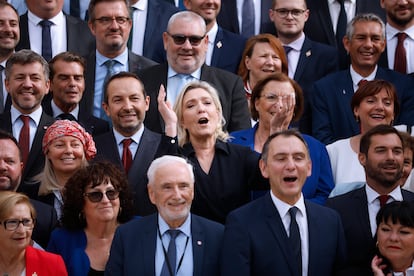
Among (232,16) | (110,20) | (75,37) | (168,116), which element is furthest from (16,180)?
(232,16)

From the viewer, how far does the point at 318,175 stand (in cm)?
1009

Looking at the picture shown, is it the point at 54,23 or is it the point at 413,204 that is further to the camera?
the point at 54,23

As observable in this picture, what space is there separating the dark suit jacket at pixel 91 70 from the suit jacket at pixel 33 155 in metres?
0.69

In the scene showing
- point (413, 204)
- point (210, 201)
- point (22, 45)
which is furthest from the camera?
point (22, 45)

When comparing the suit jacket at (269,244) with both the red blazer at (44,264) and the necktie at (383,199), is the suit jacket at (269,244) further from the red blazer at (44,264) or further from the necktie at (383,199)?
the red blazer at (44,264)

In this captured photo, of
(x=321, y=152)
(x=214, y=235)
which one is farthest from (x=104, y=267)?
(x=321, y=152)

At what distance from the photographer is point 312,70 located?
12219 mm

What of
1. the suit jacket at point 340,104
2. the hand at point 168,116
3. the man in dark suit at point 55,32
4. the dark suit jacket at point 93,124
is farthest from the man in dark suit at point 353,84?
the man in dark suit at point 55,32

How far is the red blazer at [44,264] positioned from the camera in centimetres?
879

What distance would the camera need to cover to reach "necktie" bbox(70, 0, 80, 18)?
514 inches

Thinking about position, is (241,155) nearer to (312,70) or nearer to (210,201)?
(210,201)

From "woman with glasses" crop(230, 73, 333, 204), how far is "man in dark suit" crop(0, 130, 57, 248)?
5.75 ft

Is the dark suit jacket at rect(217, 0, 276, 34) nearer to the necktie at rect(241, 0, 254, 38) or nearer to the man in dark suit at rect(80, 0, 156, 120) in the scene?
the necktie at rect(241, 0, 254, 38)

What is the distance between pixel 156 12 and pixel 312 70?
5.87ft
